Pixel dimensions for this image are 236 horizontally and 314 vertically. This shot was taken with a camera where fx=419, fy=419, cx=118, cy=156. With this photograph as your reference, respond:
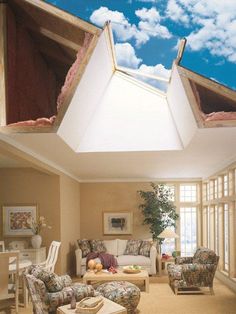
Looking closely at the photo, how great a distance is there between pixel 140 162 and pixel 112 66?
7.71 feet

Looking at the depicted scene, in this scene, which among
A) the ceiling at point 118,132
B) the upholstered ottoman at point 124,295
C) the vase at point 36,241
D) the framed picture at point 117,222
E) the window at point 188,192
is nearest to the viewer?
the ceiling at point 118,132

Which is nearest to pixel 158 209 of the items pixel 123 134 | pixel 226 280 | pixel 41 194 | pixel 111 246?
pixel 111 246

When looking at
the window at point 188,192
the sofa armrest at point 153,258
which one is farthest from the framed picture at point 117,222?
the sofa armrest at point 153,258

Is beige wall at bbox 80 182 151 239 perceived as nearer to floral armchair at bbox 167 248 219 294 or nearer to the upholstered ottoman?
floral armchair at bbox 167 248 219 294

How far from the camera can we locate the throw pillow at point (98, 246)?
10.8m

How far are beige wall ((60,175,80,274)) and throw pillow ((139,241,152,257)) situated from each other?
5.73 feet

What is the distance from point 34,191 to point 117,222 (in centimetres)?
365

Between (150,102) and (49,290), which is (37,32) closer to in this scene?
(150,102)

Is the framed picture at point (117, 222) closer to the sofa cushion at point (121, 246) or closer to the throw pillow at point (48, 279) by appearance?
the sofa cushion at point (121, 246)

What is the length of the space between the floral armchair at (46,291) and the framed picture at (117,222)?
639cm

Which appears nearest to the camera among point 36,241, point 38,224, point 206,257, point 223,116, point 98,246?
point 223,116

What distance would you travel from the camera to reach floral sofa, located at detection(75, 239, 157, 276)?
10133mm

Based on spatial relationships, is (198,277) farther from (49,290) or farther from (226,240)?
(49,290)

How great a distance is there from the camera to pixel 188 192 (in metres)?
12.4
